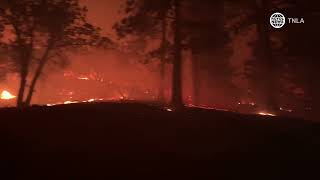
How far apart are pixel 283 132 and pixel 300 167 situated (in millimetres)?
3504

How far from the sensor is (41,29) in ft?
113

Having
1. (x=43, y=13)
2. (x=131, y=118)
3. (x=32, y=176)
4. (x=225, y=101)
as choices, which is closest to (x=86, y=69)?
(x=225, y=101)

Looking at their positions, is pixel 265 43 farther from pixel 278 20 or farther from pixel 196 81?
pixel 196 81

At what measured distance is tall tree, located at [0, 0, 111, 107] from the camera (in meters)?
32.8

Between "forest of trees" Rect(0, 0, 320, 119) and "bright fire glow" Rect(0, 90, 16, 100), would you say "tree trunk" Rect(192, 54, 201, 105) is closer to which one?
"forest of trees" Rect(0, 0, 320, 119)

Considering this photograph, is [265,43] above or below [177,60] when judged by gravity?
above

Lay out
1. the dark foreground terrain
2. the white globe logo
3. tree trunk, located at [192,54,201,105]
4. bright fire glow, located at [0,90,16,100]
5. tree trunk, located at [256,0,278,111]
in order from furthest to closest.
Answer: bright fire glow, located at [0,90,16,100], tree trunk, located at [192,54,201,105], the white globe logo, tree trunk, located at [256,0,278,111], the dark foreground terrain

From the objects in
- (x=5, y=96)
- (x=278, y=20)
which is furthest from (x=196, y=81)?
(x=5, y=96)

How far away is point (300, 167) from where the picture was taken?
1100 centimetres

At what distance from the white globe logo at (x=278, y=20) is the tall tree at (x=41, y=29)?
1292cm

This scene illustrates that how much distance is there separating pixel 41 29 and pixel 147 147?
25.2m

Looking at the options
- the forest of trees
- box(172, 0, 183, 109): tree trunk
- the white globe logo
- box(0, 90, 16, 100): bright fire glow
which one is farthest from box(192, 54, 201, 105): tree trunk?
box(0, 90, 16, 100): bright fire glow

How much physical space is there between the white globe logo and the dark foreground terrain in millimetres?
19054

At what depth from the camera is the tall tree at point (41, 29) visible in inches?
1289
